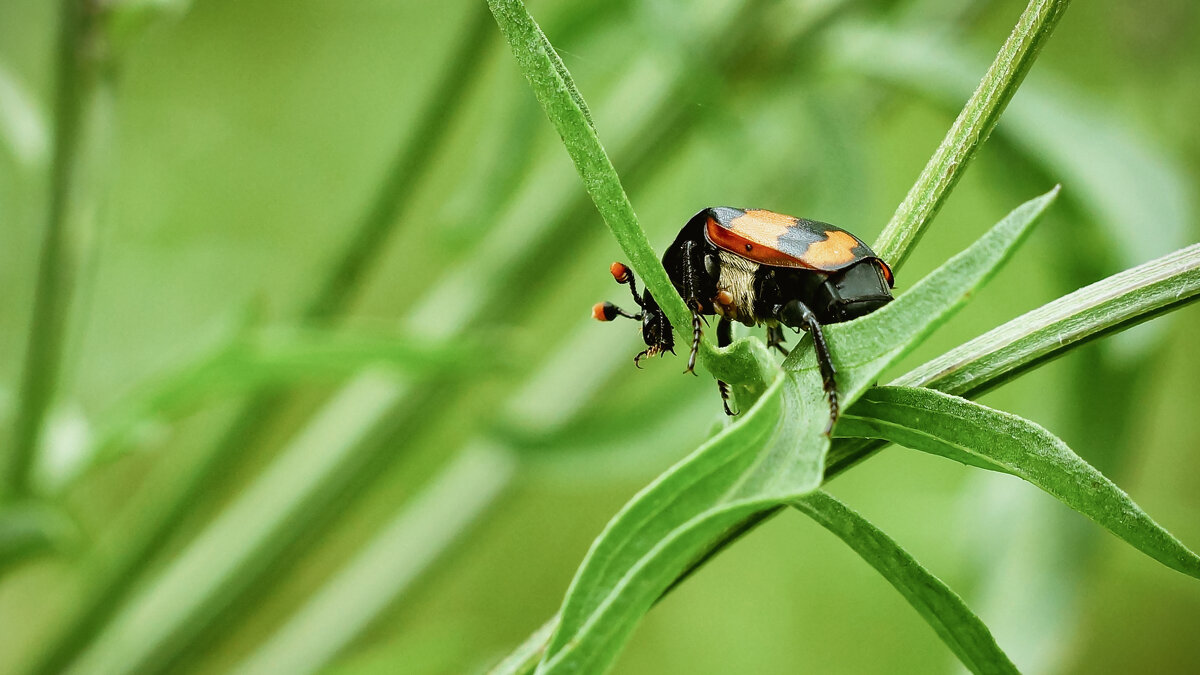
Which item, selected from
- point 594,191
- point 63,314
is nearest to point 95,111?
point 63,314

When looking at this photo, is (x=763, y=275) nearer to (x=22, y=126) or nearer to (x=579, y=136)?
A: (x=579, y=136)

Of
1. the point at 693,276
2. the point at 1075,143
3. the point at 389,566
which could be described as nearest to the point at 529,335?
the point at 389,566

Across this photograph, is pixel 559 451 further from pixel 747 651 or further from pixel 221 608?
pixel 747 651

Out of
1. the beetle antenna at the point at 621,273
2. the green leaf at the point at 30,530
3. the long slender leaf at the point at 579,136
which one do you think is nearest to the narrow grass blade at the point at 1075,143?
the beetle antenna at the point at 621,273

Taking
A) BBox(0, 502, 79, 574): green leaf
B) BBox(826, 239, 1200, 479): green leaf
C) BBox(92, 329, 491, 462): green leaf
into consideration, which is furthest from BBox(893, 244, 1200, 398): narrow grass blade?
BBox(0, 502, 79, 574): green leaf

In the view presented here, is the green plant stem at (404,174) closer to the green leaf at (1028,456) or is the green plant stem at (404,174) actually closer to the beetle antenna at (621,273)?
the beetle antenna at (621,273)

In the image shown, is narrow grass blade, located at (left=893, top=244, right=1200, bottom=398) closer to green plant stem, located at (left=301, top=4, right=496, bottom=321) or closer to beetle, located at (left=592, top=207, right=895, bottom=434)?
beetle, located at (left=592, top=207, right=895, bottom=434)
